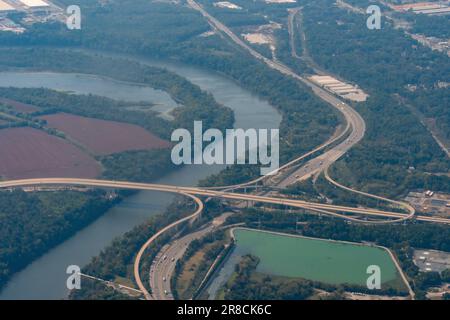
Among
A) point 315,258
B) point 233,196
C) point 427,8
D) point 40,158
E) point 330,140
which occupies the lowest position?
point 315,258

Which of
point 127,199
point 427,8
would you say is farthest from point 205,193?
point 427,8

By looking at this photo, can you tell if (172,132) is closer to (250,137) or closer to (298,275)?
(250,137)

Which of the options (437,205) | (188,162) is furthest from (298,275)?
(188,162)

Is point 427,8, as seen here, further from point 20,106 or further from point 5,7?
point 20,106

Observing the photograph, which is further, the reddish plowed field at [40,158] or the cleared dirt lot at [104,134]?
the cleared dirt lot at [104,134]

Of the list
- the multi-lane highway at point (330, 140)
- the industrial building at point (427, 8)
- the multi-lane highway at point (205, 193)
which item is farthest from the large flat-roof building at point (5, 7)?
the multi-lane highway at point (205, 193)

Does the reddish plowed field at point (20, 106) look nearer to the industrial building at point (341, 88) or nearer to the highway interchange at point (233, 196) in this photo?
the highway interchange at point (233, 196)

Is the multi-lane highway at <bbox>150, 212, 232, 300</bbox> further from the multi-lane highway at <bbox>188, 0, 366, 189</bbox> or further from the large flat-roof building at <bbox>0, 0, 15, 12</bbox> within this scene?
the large flat-roof building at <bbox>0, 0, 15, 12</bbox>

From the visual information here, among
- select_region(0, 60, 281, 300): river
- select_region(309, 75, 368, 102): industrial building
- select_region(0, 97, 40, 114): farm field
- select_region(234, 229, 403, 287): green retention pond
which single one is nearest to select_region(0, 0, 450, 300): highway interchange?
select_region(0, 60, 281, 300): river
